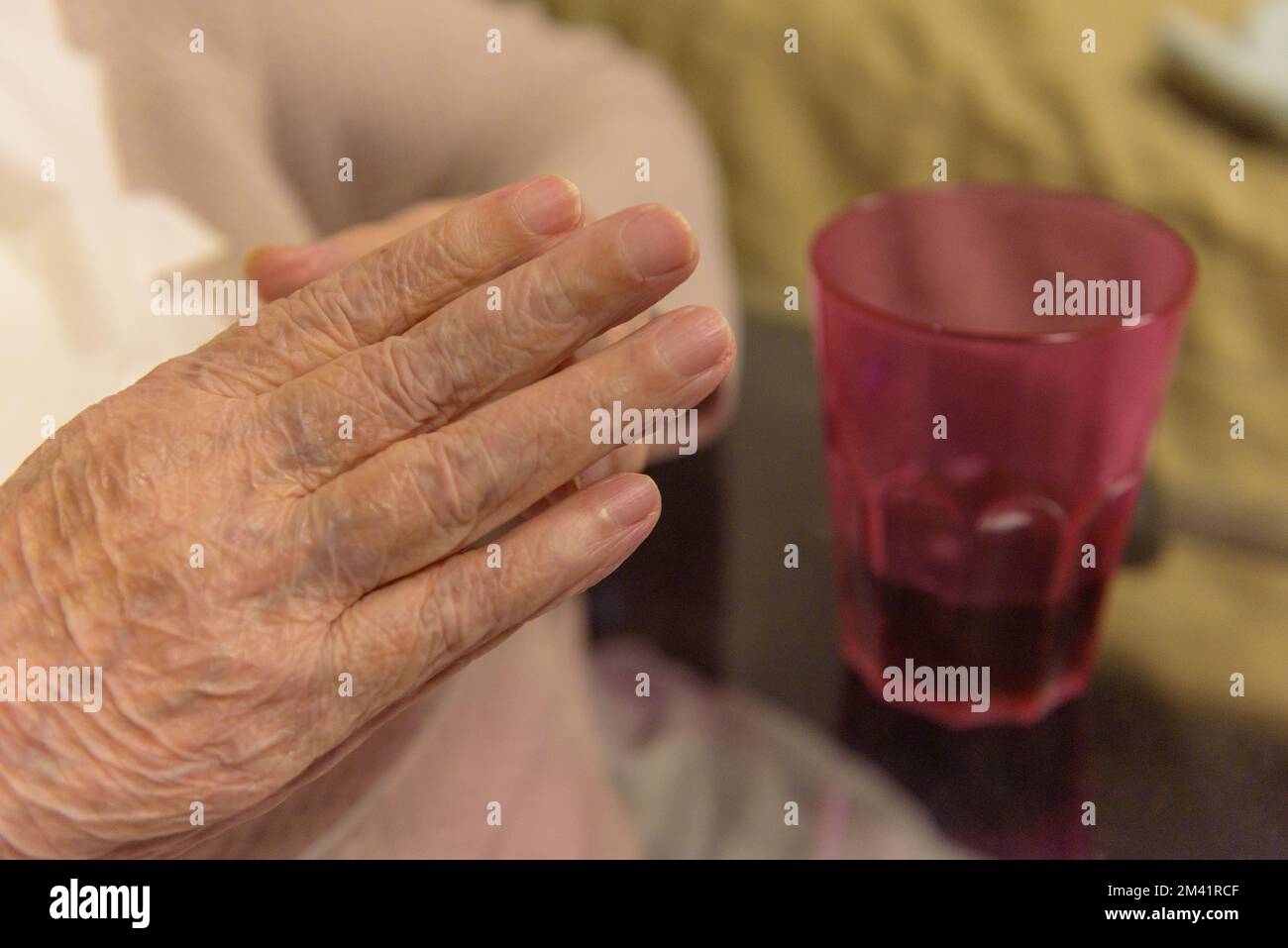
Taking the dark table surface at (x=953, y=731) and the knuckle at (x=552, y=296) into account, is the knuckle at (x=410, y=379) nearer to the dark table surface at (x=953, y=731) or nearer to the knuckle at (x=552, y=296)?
the knuckle at (x=552, y=296)

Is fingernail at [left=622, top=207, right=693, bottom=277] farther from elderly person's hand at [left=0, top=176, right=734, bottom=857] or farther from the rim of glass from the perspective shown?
the rim of glass

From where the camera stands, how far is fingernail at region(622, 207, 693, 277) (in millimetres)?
327

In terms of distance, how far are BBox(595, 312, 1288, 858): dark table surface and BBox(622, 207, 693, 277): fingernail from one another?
25cm

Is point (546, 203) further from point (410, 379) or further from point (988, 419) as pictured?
point (988, 419)

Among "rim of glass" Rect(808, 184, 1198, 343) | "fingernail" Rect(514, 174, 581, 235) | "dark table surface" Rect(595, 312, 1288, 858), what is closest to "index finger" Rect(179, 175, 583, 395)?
"fingernail" Rect(514, 174, 581, 235)

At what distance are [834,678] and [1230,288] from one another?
1.50 ft

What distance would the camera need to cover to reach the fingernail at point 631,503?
0.35 meters

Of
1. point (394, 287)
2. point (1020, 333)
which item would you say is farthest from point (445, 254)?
point (1020, 333)

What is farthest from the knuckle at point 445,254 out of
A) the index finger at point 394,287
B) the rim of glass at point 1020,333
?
the rim of glass at point 1020,333

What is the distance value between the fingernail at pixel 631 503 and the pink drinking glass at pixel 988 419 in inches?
5.0

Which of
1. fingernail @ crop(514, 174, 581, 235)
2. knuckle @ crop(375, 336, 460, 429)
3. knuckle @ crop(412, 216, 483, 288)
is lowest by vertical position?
knuckle @ crop(375, 336, 460, 429)

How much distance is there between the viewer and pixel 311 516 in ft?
1.08
